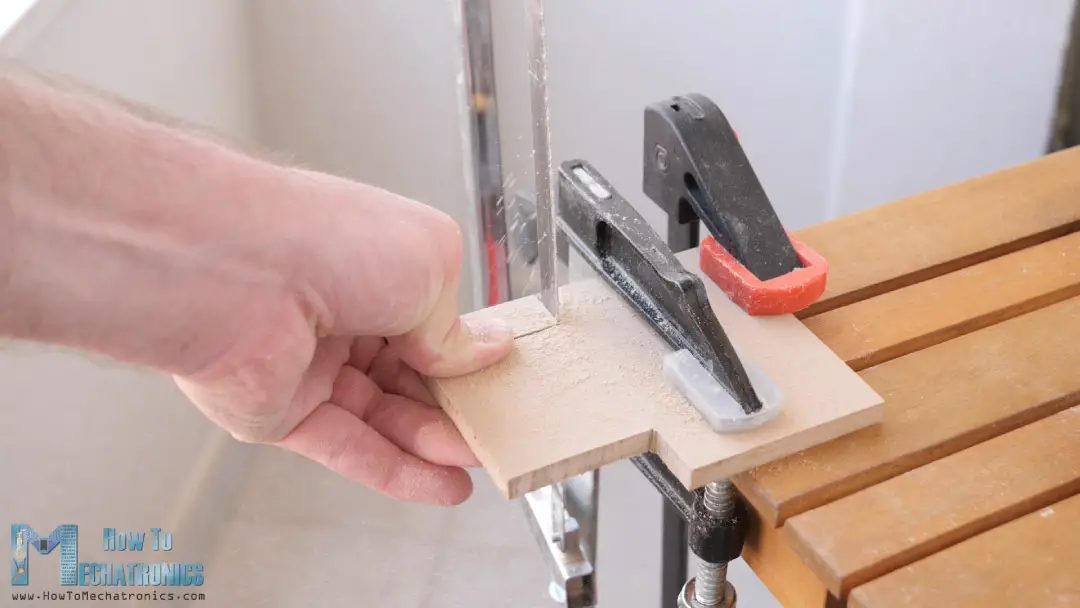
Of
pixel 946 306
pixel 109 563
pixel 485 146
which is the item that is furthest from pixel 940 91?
pixel 109 563

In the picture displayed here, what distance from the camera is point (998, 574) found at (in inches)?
16.5

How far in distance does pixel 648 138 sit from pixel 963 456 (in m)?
0.28

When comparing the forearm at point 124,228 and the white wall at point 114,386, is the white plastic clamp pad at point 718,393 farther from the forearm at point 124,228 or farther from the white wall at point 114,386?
the white wall at point 114,386

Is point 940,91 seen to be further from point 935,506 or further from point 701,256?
point 935,506

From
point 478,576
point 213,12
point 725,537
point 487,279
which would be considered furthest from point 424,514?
point 725,537

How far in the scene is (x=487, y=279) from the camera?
1.09 meters

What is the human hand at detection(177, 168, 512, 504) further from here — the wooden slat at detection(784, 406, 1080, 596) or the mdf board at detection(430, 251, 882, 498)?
the wooden slat at detection(784, 406, 1080, 596)

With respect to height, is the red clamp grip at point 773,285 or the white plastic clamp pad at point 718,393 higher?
the red clamp grip at point 773,285

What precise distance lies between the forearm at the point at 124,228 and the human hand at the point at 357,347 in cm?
1

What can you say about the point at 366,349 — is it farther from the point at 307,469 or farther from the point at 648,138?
the point at 307,469

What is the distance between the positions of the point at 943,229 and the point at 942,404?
0.19 meters

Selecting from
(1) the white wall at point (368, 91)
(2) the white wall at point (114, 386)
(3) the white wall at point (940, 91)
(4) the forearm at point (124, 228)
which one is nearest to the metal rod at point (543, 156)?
(4) the forearm at point (124, 228)

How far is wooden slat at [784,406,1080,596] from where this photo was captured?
0.43 metres

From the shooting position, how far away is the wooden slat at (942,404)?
47cm
